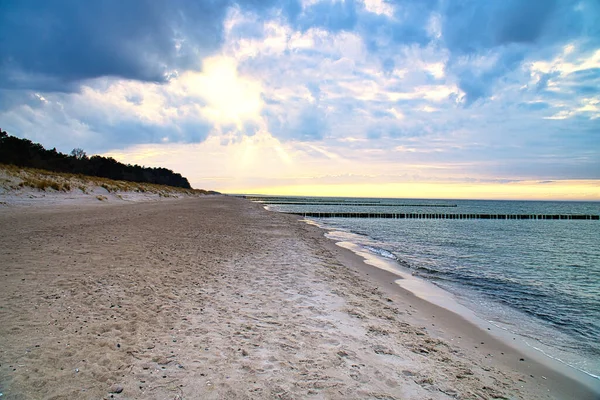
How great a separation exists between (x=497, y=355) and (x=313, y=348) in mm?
3819

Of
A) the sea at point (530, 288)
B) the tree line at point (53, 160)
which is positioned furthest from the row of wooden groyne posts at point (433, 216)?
the tree line at point (53, 160)

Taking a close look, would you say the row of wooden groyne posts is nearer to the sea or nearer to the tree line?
the sea

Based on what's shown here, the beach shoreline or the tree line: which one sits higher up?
the tree line

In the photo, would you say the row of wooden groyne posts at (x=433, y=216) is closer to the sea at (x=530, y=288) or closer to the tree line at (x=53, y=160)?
the sea at (x=530, y=288)

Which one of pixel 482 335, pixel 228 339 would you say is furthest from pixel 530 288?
pixel 228 339

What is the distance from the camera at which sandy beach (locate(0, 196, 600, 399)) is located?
4273 mm

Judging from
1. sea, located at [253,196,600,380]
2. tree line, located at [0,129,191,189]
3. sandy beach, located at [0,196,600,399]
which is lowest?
sea, located at [253,196,600,380]

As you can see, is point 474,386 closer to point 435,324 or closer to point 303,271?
point 435,324

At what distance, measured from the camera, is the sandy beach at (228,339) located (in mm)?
4273

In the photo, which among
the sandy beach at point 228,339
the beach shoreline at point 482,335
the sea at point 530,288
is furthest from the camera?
the sea at point 530,288

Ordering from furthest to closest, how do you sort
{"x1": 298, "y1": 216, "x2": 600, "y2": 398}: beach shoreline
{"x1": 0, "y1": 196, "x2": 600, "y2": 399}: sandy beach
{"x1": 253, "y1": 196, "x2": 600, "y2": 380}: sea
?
{"x1": 253, "y1": 196, "x2": 600, "y2": 380}: sea → {"x1": 298, "y1": 216, "x2": 600, "y2": 398}: beach shoreline → {"x1": 0, "y1": 196, "x2": 600, "y2": 399}: sandy beach

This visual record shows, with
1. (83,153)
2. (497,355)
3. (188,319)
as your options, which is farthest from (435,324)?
(83,153)

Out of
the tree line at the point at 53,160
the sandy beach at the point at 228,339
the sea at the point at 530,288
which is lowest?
the sea at the point at 530,288

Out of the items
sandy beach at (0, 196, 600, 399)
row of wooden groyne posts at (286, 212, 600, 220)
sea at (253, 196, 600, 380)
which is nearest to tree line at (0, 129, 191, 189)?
row of wooden groyne posts at (286, 212, 600, 220)
